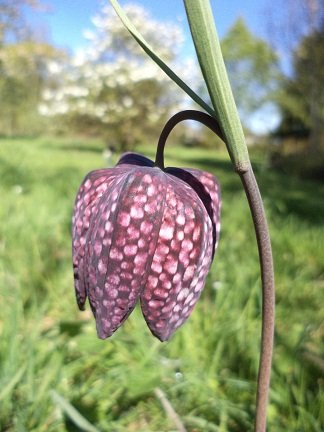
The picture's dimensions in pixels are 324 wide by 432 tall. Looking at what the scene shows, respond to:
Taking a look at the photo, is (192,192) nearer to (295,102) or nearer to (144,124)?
(144,124)

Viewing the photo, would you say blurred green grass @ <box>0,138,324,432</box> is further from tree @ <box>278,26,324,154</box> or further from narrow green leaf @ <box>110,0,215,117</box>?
tree @ <box>278,26,324,154</box>

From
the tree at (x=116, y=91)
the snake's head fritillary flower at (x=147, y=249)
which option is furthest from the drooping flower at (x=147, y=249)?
the tree at (x=116, y=91)

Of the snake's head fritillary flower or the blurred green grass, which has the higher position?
the snake's head fritillary flower

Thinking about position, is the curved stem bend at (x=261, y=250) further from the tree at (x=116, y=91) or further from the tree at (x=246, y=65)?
the tree at (x=246, y=65)

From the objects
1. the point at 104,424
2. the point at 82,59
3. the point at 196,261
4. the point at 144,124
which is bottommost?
the point at 104,424

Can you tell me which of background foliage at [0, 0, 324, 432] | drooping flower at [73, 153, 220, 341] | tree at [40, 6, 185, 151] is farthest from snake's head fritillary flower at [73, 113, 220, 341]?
tree at [40, 6, 185, 151]

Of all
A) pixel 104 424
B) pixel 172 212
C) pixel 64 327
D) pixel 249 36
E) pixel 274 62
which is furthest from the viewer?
pixel 249 36

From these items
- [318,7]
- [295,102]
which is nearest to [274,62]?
[295,102]
